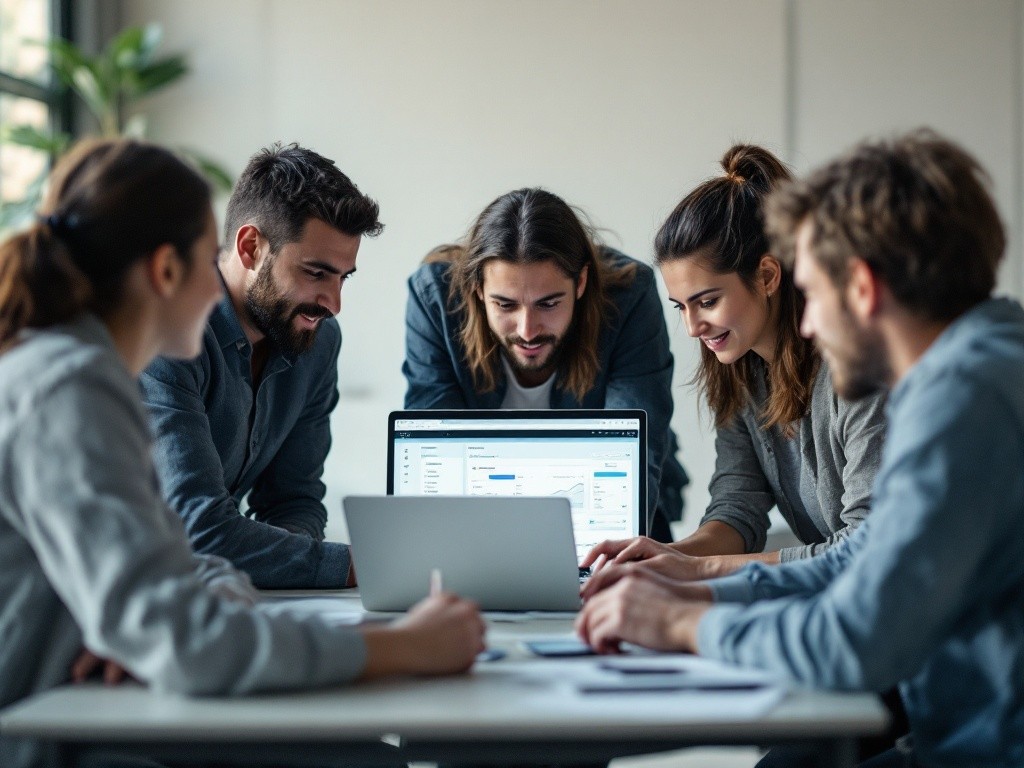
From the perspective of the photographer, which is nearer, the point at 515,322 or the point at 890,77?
the point at 515,322

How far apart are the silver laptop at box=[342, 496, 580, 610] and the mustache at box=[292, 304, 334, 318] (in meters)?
0.73

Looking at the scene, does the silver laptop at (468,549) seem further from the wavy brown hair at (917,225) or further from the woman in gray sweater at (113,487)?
the wavy brown hair at (917,225)

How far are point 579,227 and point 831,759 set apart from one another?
1648 mm

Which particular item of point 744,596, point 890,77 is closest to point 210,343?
point 744,596

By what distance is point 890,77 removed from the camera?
14.3ft

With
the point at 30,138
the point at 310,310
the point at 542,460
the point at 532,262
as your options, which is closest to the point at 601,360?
the point at 532,262

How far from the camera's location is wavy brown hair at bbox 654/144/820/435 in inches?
82.4

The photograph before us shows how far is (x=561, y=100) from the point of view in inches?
175

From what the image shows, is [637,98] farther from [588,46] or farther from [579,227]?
[579,227]

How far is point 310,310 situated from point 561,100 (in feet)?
8.02

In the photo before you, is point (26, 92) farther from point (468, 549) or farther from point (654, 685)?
point (654, 685)

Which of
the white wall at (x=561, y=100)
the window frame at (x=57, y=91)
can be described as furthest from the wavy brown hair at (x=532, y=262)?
the window frame at (x=57, y=91)

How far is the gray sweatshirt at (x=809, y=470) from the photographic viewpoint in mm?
1922

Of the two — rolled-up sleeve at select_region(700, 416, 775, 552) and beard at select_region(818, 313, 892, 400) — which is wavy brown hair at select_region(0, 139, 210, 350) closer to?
beard at select_region(818, 313, 892, 400)
